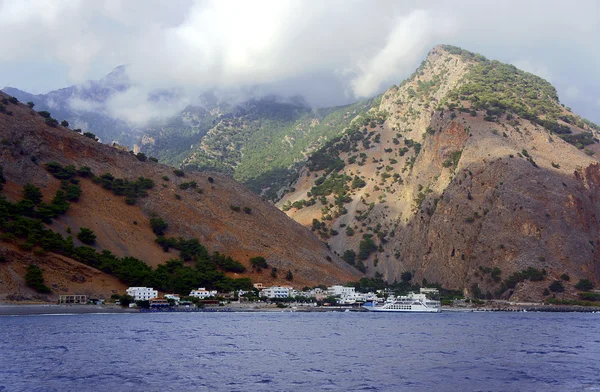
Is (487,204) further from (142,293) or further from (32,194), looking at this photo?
(32,194)

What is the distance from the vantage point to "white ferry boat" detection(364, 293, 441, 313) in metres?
128

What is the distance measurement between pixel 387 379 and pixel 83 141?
126 meters

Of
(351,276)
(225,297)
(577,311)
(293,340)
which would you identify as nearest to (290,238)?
(351,276)

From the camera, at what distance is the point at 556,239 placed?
5226 inches

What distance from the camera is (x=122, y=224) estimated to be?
433 feet

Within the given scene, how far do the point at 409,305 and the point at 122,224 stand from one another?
6130cm

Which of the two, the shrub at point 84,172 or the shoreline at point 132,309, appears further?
the shrub at point 84,172

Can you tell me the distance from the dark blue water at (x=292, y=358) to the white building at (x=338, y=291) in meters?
52.7

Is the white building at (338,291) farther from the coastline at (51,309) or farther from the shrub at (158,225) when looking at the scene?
the coastline at (51,309)

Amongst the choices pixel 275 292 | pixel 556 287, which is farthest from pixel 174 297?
pixel 556 287

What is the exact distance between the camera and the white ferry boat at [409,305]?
128m

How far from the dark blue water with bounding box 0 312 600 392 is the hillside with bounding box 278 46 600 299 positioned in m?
52.9

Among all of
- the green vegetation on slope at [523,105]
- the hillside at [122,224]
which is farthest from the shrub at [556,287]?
the green vegetation on slope at [523,105]

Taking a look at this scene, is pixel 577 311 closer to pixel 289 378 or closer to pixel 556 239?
pixel 556 239
